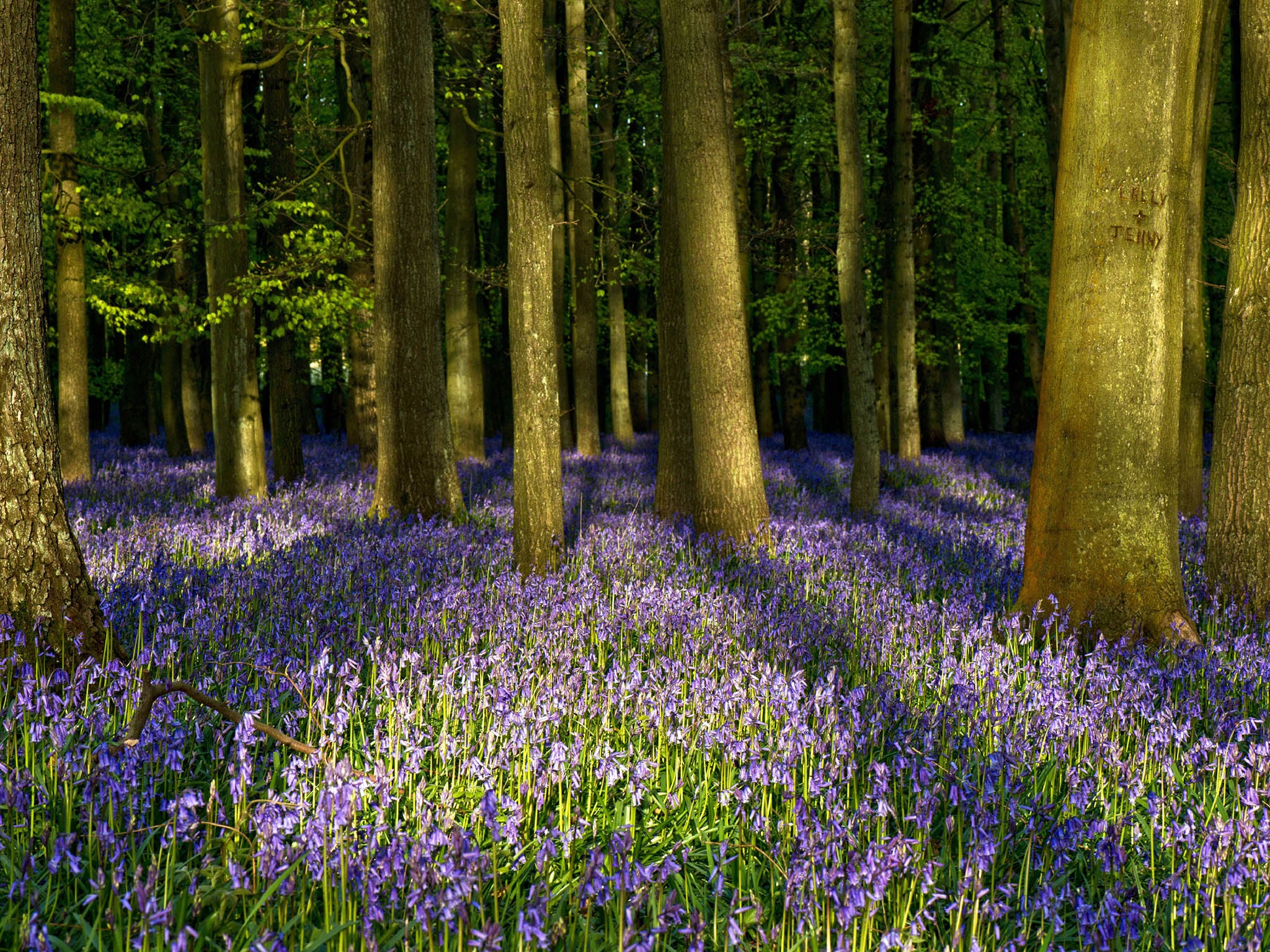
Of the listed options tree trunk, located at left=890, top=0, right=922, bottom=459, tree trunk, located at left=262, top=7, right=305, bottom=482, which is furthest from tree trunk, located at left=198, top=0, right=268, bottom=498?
tree trunk, located at left=890, top=0, right=922, bottom=459

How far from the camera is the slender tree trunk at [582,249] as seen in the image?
17062 mm

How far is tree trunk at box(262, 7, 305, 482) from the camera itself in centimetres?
1420

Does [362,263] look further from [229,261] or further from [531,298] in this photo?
[531,298]

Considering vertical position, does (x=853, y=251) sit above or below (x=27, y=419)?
above

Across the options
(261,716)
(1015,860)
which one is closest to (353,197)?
(261,716)

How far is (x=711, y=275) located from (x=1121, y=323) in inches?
156

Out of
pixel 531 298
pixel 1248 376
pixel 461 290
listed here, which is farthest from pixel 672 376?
pixel 461 290

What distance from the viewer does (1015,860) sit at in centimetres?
317

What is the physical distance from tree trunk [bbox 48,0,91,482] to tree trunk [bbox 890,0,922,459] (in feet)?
41.9

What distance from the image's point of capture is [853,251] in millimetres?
12453

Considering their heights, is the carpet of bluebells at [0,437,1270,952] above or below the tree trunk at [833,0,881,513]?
below

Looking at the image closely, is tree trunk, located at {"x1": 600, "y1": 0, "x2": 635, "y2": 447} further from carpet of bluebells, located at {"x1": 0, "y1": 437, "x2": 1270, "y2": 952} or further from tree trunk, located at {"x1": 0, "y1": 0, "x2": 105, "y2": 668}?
tree trunk, located at {"x1": 0, "y1": 0, "x2": 105, "y2": 668}

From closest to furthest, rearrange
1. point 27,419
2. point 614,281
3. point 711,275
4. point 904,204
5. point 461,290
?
point 27,419, point 711,275, point 904,204, point 461,290, point 614,281

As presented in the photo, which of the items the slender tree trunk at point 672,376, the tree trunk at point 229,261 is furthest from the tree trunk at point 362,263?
the slender tree trunk at point 672,376
